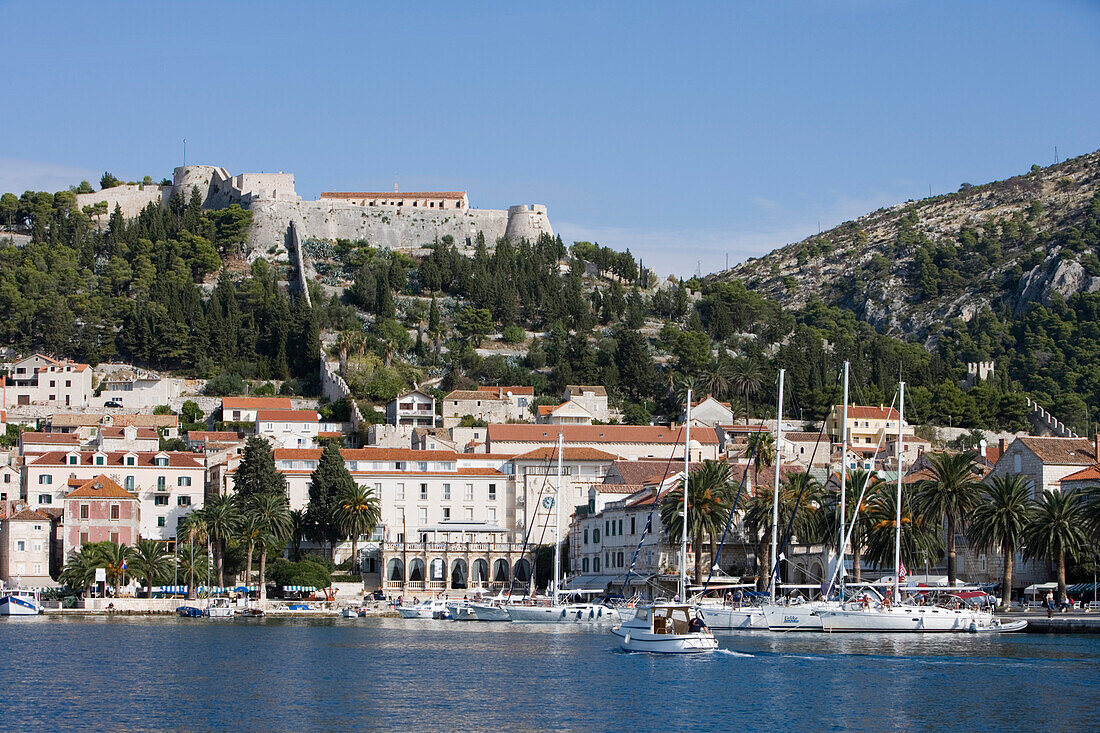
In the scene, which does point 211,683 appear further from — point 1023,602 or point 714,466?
point 1023,602

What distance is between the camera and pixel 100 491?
8850 centimetres

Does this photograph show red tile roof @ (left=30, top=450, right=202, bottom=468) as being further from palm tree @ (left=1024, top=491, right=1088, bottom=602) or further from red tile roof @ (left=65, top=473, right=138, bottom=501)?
palm tree @ (left=1024, top=491, right=1088, bottom=602)

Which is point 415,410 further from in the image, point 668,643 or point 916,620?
point 668,643

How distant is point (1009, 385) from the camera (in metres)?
150

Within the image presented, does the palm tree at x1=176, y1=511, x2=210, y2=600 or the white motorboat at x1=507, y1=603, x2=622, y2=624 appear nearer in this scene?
the white motorboat at x1=507, y1=603, x2=622, y2=624

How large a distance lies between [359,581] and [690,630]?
40614 mm

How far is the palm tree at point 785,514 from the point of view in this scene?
243 feet

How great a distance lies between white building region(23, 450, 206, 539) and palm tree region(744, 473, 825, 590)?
119 feet

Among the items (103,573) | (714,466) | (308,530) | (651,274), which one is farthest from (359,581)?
(651,274)

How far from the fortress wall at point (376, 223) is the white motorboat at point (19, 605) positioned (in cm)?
8639

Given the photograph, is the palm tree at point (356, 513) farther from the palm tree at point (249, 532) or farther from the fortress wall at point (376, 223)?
the fortress wall at point (376, 223)

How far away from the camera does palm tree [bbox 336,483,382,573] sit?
89.8m

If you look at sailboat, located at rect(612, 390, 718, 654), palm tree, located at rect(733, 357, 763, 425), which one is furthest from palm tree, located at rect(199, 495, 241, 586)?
palm tree, located at rect(733, 357, 763, 425)

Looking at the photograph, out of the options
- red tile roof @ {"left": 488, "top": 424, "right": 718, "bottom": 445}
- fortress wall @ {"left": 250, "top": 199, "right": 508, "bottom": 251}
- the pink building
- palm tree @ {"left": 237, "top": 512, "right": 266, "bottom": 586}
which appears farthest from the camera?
fortress wall @ {"left": 250, "top": 199, "right": 508, "bottom": 251}
